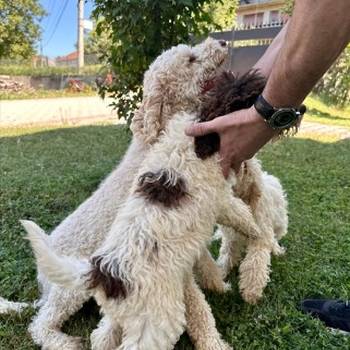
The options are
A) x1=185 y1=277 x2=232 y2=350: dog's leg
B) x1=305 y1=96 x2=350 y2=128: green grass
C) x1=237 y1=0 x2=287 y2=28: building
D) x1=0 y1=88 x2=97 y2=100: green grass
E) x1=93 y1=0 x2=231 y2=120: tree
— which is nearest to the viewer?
x1=185 y1=277 x2=232 y2=350: dog's leg

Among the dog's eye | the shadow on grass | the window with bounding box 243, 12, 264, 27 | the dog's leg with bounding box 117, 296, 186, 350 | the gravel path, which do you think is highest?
the window with bounding box 243, 12, 264, 27

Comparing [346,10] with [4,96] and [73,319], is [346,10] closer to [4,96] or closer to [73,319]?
[73,319]

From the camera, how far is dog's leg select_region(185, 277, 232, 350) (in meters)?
2.39

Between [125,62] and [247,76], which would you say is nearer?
[247,76]

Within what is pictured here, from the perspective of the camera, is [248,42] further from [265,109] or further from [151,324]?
[151,324]

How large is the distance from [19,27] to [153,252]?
16.3 meters

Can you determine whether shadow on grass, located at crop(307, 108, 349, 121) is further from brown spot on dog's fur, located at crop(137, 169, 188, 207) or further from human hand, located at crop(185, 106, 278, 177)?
brown spot on dog's fur, located at crop(137, 169, 188, 207)

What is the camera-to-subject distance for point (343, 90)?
13.2 m

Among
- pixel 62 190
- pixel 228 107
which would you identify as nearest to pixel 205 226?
pixel 228 107

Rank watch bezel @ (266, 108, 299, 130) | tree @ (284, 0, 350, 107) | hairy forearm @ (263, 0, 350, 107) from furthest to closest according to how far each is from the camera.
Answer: tree @ (284, 0, 350, 107), watch bezel @ (266, 108, 299, 130), hairy forearm @ (263, 0, 350, 107)

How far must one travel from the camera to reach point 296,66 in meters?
1.68

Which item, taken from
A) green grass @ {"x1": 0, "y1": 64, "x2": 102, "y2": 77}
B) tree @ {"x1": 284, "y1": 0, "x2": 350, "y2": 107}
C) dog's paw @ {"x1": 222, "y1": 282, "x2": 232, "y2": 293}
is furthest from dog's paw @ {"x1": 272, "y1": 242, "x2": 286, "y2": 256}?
green grass @ {"x1": 0, "y1": 64, "x2": 102, "y2": 77}

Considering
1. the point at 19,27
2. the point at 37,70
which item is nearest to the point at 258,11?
the point at 37,70

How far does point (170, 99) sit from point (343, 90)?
37.4ft
